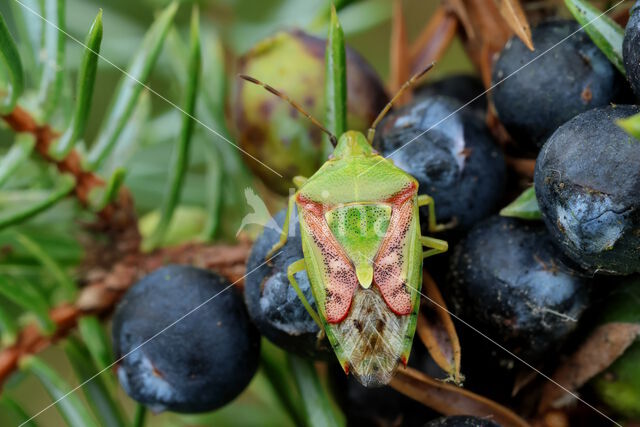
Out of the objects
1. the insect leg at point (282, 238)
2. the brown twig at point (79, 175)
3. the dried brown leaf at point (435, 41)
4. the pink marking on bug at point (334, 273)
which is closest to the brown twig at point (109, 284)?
the brown twig at point (79, 175)

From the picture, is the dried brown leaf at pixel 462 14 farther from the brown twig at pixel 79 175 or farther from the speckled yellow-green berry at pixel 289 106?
the brown twig at pixel 79 175

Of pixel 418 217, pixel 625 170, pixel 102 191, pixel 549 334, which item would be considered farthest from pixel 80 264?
pixel 625 170

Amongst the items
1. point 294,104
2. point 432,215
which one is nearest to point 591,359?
point 432,215

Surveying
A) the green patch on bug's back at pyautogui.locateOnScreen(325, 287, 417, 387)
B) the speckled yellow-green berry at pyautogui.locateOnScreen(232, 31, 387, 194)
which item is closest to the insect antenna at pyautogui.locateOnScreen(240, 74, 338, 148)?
the speckled yellow-green berry at pyautogui.locateOnScreen(232, 31, 387, 194)

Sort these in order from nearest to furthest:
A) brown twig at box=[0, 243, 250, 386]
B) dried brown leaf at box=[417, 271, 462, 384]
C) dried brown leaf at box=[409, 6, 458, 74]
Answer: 1. dried brown leaf at box=[417, 271, 462, 384]
2. brown twig at box=[0, 243, 250, 386]
3. dried brown leaf at box=[409, 6, 458, 74]
